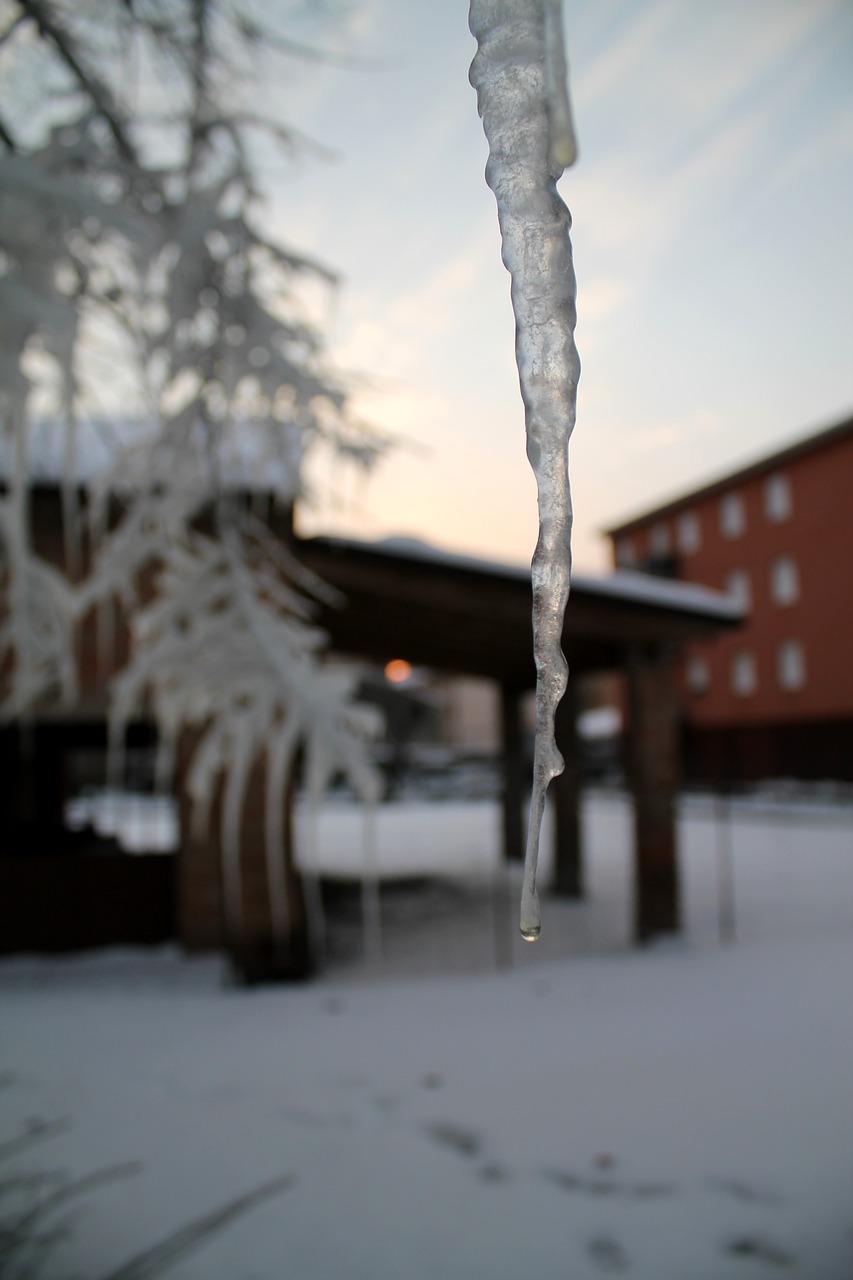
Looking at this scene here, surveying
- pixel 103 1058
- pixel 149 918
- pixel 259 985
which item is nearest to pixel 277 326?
pixel 103 1058

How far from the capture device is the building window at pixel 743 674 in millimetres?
24516

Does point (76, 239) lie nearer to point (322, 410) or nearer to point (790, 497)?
point (322, 410)

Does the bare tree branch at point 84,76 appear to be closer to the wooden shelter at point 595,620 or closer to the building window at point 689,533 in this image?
the wooden shelter at point 595,620

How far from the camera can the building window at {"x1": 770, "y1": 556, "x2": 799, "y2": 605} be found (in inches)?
906

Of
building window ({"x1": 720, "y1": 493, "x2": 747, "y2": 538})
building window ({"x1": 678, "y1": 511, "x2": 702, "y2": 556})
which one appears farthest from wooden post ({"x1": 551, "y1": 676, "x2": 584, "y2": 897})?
building window ({"x1": 678, "y1": 511, "x2": 702, "y2": 556})

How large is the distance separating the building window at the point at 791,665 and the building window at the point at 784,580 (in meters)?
1.27

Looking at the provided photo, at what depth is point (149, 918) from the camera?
7.21 m

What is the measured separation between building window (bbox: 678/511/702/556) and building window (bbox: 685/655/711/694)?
3656 millimetres

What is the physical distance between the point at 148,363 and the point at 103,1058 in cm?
367

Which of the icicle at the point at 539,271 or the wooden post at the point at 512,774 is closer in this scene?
the icicle at the point at 539,271

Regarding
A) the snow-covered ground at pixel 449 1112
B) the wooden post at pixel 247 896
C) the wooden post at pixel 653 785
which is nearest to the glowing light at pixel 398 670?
the wooden post at pixel 653 785

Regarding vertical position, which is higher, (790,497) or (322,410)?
(790,497)

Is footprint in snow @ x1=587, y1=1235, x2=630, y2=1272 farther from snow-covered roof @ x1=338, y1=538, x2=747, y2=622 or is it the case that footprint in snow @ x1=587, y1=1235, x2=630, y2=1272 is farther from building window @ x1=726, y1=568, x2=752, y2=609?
building window @ x1=726, y1=568, x2=752, y2=609

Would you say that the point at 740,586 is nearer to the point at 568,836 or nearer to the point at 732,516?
the point at 732,516
